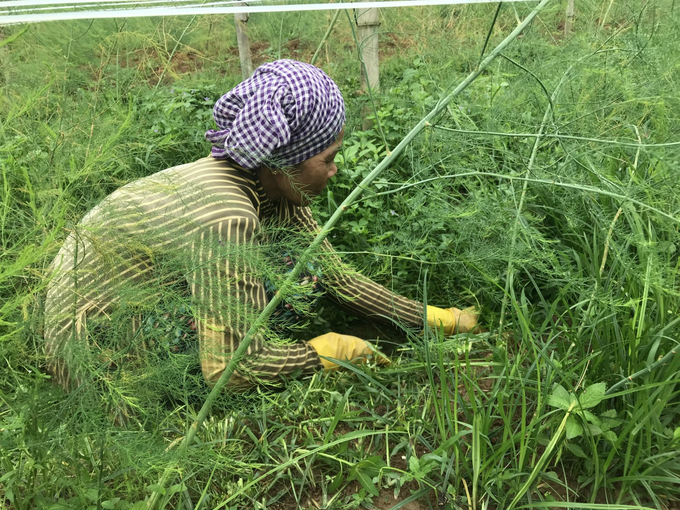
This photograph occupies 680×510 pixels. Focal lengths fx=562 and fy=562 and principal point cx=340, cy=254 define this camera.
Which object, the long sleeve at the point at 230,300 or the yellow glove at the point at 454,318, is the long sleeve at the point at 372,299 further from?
the long sleeve at the point at 230,300

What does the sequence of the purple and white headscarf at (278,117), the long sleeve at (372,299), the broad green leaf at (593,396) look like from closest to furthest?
the broad green leaf at (593,396) < the purple and white headscarf at (278,117) < the long sleeve at (372,299)

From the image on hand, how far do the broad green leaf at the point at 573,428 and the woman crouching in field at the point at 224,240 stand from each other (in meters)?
0.42

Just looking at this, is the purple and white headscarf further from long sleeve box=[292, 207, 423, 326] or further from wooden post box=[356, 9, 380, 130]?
wooden post box=[356, 9, 380, 130]

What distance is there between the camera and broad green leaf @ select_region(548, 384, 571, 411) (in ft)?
4.51

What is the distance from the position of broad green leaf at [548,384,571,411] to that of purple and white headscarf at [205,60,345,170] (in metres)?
0.94

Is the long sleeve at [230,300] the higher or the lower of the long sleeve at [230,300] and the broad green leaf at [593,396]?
the higher

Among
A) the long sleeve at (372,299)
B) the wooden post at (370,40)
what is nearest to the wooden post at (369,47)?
the wooden post at (370,40)

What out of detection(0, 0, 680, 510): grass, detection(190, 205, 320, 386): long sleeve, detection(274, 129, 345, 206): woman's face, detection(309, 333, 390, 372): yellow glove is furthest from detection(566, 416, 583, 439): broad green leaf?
detection(274, 129, 345, 206): woman's face

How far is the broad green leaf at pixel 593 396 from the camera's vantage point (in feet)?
4.41

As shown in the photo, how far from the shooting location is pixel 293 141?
163cm

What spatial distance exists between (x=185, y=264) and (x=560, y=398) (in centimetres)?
96

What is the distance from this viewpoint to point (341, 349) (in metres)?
1.84

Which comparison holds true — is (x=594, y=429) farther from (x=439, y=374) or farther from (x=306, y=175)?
(x=306, y=175)

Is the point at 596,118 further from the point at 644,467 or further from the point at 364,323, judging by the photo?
the point at 644,467
